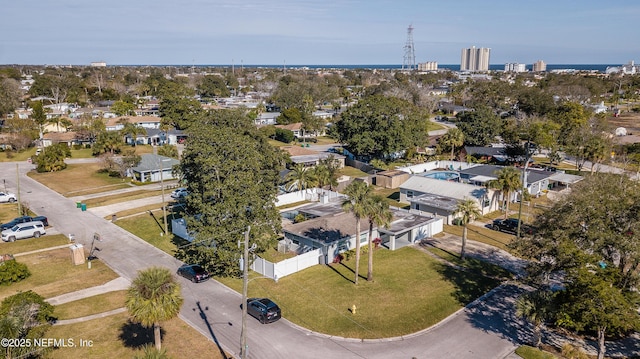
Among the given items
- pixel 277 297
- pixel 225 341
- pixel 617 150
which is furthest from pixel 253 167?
pixel 617 150

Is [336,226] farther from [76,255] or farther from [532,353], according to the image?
[76,255]

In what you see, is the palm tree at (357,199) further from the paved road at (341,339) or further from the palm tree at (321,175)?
the palm tree at (321,175)

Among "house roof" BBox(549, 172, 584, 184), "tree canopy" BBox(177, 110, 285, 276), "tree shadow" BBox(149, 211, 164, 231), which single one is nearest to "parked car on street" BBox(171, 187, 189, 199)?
"tree shadow" BBox(149, 211, 164, 231)

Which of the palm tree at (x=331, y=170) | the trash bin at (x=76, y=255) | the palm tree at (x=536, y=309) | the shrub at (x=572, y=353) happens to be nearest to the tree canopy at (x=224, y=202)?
the trash bin at (x=76, y=255)

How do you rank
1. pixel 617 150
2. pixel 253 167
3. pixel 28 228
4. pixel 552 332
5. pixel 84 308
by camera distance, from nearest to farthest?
1. pixel 552 332
2. pixel 84 308
3. pixel 253 167
4. pixel 28 228
5. pixel 617 150

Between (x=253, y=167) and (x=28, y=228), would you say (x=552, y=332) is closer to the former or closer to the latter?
(x=253, y=167)

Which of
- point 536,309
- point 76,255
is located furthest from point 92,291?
point 536,309
